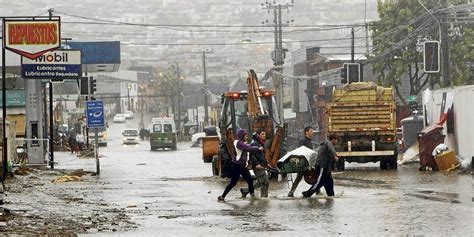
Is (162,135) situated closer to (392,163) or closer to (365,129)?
(392,163)

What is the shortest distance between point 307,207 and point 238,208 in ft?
4.69

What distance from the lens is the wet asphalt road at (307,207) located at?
18.5m

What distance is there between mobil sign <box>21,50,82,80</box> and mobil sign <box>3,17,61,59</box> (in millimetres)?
4371

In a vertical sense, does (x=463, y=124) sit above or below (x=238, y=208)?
above

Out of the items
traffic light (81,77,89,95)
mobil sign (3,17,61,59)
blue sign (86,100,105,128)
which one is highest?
mobil sign (3,17,61,59)

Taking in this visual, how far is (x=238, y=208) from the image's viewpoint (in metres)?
23.3

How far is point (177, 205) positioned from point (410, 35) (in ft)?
132

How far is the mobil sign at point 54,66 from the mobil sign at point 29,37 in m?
4.37

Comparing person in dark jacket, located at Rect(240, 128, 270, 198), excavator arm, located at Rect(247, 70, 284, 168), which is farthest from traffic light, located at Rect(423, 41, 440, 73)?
person in dark jacket, located at Rect(240, 128, 270, 198)

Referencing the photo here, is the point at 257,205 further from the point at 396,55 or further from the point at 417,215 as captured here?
the point at 396,55

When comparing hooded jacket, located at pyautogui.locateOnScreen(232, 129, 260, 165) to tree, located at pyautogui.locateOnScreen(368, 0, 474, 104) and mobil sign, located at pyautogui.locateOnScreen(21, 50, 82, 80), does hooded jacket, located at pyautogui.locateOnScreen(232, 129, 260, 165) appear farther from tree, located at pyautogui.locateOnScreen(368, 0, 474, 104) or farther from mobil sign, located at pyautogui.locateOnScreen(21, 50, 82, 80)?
tree, located at pyautogui.locateOnScreen(368, 0, 474, 104)

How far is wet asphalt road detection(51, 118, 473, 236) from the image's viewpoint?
1853 centimetres

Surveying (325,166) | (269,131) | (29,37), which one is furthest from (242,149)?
(29,37)

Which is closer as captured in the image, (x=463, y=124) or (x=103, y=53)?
(x=463, y=124)
